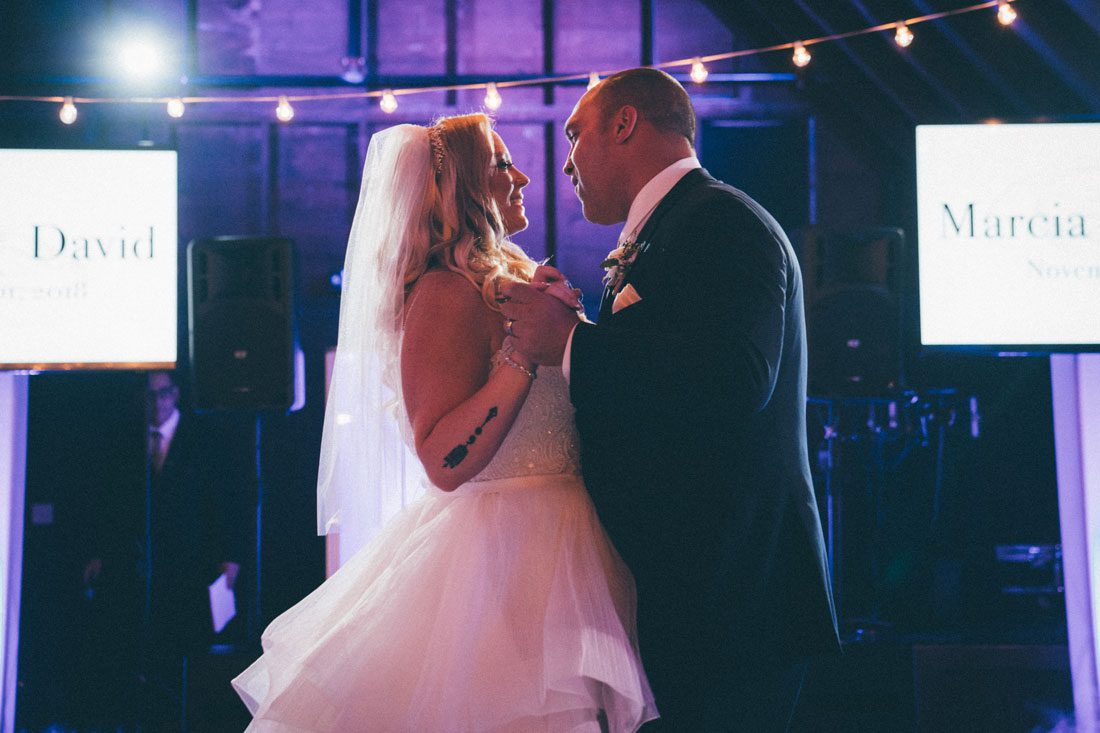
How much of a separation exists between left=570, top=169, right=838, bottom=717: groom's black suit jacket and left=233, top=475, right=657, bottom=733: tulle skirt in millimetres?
80

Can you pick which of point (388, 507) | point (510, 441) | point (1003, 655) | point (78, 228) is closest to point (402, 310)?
point (510, 441)

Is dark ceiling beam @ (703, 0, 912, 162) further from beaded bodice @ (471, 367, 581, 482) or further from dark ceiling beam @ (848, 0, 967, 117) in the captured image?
beaded bodice @ (471, 367, 581, 482)

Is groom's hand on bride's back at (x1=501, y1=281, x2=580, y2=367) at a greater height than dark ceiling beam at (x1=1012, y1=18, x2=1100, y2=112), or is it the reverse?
dark ceiling beam at (x1=1012, y1=18, x2=1100, y2=112)

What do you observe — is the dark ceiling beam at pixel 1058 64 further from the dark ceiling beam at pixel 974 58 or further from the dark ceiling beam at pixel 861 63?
the dark ceiling beam at pixel 861 63

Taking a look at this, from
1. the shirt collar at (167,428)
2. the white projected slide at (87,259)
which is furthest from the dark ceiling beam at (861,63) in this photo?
the shirt collar at (167,428)

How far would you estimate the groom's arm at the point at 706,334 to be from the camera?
1.54 meters

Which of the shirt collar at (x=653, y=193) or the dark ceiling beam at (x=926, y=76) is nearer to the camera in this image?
the shirt collar at (x=653, y=193)

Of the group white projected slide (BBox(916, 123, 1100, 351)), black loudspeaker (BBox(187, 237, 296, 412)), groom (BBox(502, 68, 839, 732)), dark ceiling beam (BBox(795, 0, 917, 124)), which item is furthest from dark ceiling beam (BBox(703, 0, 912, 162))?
groom (BBox(502, 68, 839, 732))

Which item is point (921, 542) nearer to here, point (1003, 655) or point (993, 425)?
point (993, 425)

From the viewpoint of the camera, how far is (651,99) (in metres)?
1.99

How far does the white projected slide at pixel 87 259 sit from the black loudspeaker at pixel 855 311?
291 cm

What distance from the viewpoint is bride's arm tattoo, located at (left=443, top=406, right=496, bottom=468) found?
1.72 m

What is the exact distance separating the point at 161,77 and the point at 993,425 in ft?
19.9

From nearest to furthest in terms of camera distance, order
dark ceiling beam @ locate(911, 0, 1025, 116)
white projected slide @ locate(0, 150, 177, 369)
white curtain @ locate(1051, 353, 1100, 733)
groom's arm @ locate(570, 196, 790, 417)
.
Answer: groom's arm @ locate(570, 196, 790, 417) < white curtain @ locate(1051, 353, 1100, 733) < white projected slide @ locate(0, 150, 177, 369) < dark ceiling beam @ locate(911, 0, 1025, 116)
